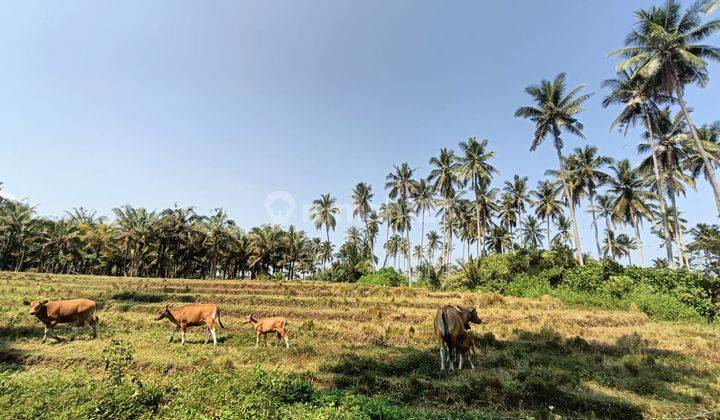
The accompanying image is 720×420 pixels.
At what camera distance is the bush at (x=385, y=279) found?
4360 cm

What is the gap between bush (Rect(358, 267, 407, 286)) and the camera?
43597 millimetres

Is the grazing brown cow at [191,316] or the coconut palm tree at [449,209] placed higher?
the coconut palm tree at [449,209]

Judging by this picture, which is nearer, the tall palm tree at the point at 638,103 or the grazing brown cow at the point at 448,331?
the grazing brown cow at the point at 448,331

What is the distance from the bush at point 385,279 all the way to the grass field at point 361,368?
862 inches

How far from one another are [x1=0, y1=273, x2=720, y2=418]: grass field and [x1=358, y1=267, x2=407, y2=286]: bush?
21.9 m

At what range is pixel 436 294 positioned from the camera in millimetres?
27250

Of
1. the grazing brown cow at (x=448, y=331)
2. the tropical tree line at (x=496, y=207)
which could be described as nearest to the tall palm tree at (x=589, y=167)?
the tropical tree line at (x=496, y=207)

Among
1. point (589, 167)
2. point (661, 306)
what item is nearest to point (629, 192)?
point (589, 167)

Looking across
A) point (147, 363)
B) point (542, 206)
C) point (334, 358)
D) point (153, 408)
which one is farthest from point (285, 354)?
point (542, 206)

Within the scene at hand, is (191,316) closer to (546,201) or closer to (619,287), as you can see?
(619,287)

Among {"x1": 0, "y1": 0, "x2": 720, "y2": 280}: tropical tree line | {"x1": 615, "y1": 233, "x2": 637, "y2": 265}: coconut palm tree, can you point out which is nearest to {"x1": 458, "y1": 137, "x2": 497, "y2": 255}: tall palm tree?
{"x1": 0, "y1": 0, "x2": 720, "y2": 280}: tropical tree line

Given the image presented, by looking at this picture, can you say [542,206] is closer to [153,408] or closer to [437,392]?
[437,392]

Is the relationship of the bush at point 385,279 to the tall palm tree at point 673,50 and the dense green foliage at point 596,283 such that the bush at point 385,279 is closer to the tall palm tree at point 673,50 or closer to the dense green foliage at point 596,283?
the dense green foliage at point 596,283

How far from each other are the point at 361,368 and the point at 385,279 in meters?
33.3
